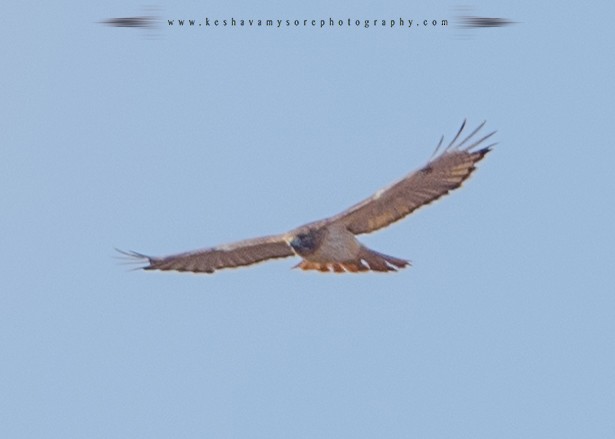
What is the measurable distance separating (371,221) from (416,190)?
21.5 inches

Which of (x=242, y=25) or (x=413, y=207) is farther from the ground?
(x=242, y=25)

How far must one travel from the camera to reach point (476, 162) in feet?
53.7

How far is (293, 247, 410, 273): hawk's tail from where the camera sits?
16469 mm

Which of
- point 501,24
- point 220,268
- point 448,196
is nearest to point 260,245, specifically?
point 220,268

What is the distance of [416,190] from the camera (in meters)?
16.5

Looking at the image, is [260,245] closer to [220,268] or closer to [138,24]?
[220,268]

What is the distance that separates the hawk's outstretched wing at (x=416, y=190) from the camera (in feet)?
53.5

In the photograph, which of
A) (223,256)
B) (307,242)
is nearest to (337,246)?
(307,242)

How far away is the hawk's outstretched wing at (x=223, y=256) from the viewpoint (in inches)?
682

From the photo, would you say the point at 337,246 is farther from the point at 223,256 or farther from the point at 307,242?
the point at 223,256

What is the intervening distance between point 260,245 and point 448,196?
201cm

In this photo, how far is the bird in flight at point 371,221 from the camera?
1633cm

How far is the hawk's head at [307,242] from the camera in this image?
1672 centimetres

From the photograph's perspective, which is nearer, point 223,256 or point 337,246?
point 337,246
